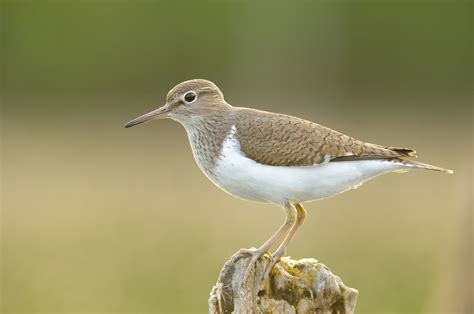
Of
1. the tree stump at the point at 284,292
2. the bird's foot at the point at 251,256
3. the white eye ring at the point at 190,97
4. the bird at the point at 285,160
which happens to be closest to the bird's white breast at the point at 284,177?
the bird at the point at 285,160

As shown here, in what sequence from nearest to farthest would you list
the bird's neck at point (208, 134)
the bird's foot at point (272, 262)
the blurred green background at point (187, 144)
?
the bird's foot at point (272, 262)
the bird's neck at point (208, 134)
the blurred green background at point (187, 144)

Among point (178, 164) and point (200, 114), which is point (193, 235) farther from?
point (200, 114)

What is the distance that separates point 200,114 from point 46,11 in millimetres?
19389

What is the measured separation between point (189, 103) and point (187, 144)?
13.8 metres

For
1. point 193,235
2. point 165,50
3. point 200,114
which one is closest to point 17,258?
point 193,235

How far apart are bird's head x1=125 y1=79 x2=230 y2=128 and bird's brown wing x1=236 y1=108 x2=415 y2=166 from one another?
42 cm

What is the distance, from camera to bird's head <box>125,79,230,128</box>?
289 inches

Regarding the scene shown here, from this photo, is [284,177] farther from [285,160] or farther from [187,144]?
[187,144]

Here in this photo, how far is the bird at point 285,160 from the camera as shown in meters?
6.68

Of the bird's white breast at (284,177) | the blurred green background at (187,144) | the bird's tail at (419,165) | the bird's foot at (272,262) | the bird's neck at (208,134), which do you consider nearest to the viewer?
the bird's foot at (272,262)

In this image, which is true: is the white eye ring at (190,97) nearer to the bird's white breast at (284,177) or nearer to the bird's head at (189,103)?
the bird's head at (189,103)

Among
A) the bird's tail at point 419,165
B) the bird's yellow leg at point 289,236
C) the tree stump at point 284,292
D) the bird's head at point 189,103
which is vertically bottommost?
the tree stump at point 284,292

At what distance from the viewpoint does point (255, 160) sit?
6.77m

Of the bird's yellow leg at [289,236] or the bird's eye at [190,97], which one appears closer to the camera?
the bird's yellow leg at [289,236]
